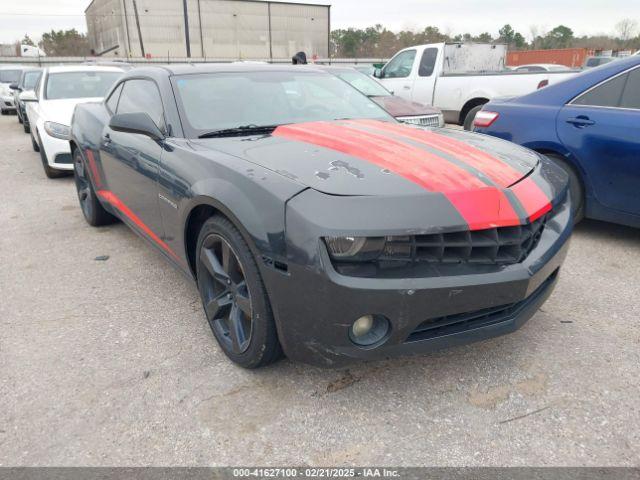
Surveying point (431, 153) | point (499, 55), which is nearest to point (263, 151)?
point (431, 153)

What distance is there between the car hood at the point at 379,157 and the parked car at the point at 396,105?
3601mm

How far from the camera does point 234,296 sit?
2.40 metres

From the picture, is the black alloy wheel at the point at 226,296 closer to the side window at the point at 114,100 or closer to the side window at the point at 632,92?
the side window at the point at 114,100

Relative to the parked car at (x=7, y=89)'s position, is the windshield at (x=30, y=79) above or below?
above

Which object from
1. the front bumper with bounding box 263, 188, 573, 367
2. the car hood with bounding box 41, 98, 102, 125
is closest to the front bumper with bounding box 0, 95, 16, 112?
the car hood with bounding box 41, 98, 102, 125

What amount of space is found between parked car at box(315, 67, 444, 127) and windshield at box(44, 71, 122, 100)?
3.74m

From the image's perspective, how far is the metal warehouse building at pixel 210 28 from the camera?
48812 mm

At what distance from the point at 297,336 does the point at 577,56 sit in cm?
3477

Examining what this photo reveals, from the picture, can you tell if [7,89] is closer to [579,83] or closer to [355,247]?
[579,83]

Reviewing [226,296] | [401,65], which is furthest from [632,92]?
[401,65]

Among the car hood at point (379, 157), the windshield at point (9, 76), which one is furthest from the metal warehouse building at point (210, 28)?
the car hood at point (379, 157)

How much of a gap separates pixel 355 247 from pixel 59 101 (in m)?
7.02

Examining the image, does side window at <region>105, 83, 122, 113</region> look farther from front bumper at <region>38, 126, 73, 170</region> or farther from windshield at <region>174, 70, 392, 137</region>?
front bumper at <region>38, 126, 73, 170</region>

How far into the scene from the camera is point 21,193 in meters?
6.36
